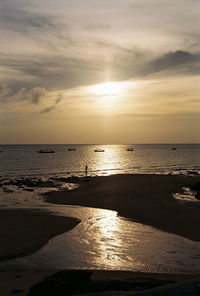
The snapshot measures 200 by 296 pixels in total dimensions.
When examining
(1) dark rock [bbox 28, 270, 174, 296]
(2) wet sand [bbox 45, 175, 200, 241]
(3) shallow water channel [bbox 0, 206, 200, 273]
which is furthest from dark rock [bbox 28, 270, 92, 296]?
(2) wet sand [bbox 45, 175, 200, 241]

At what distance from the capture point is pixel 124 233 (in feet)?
44.9

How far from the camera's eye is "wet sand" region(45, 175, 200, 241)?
15703 millimetres

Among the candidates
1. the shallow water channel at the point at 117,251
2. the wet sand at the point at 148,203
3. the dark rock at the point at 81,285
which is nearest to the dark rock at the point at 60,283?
the dark rock at the point at 81,285

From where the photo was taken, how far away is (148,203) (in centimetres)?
2120

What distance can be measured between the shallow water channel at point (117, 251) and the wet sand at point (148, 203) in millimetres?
1619

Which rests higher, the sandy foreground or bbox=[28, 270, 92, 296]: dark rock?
bbox=[28, 270, 92, 296]: dark rock

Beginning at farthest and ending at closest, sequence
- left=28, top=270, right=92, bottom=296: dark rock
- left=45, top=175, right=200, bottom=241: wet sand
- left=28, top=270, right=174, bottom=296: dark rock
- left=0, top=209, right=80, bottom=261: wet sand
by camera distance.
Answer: left=45, top=175, right=200, bottom=241: wet sand → left=0, top=209, right=80, bottom=261: wet sand → left=28, top=270, right=92, bottom=296: dark rock → left=28, top=270, right=174, bottom=296: dark rock

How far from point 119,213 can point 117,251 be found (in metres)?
7.45

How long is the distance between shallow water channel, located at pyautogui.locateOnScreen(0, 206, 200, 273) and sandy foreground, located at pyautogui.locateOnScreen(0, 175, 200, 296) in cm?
56

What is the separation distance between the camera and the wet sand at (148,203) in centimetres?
1570

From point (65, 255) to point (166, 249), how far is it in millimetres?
4146

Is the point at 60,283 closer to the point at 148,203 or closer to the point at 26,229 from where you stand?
the point at 26,229

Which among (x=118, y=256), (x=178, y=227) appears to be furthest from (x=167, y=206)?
(x=118, y=256)

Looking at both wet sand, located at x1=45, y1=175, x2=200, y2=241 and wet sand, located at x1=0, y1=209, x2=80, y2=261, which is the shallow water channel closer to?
wet sand, located at x1=0, y1=209, x2=80, y2=261
